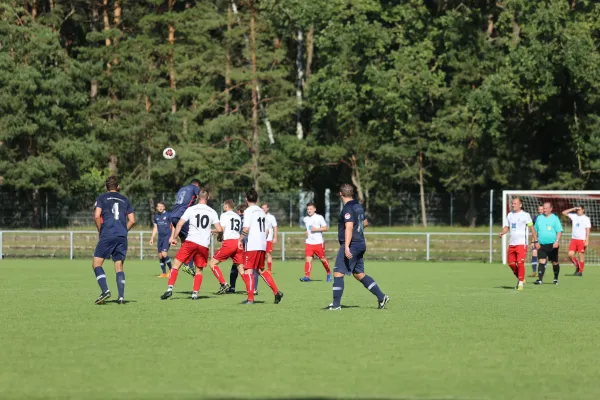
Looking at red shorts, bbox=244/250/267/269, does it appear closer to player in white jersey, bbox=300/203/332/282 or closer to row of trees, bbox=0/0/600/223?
player in white jersey, bbox=300/203/332/282

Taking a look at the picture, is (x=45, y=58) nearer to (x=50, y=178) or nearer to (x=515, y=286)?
(x=50, y=178)

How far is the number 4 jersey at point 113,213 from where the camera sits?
18391 millimetres

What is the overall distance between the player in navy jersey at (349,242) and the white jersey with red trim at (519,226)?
7102 millimetres

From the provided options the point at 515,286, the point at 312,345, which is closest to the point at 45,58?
the point at 515,286

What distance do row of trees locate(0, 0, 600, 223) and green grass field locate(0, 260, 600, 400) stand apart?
35507 millimetres

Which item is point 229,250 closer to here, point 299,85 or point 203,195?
point 203,195

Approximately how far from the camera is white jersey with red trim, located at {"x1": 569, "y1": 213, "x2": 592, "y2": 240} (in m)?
32.7

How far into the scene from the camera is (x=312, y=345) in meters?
12.9

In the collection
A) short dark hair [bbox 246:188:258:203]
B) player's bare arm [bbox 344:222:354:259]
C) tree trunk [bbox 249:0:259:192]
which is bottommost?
player's bare arm [bbox 344:222:354:259]

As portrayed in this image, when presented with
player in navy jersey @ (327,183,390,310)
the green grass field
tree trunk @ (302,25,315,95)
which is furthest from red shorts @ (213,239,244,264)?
tree trunk @ (302,25,315,95)

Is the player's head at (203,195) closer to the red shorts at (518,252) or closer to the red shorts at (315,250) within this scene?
the red shorts at (518,252)

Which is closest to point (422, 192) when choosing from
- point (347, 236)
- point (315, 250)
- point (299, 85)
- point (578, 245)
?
point (299, 85)

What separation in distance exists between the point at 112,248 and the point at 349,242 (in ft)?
13.1

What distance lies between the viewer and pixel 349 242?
17391 millimetres
